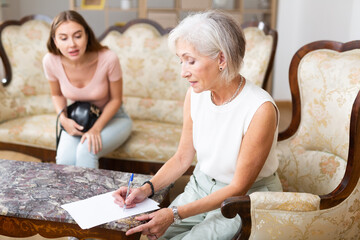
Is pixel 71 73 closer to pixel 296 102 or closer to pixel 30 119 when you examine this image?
pixel 30 119

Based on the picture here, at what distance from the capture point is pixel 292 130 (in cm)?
183

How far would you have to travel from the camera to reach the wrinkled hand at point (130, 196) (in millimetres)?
1390

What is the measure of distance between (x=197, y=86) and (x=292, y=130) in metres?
0.65

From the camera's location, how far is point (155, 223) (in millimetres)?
1308

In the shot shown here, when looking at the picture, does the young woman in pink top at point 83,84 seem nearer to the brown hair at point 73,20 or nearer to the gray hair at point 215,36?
the brown hair at point 73,20

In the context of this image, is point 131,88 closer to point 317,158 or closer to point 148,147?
point 148,147

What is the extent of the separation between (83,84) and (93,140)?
1.23 feet

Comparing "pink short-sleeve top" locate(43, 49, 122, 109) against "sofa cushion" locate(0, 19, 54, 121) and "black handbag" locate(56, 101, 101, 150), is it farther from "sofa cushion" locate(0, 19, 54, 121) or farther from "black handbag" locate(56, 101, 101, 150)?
"sofa cushion" locate(0, 19, 54, 121)

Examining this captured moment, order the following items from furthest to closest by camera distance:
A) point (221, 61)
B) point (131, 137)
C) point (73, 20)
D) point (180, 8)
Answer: point (180, 8), point (131, 137), point (73, 20), point (221, 61)

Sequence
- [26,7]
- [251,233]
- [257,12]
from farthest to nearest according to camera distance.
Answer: [26,7], [257,12], [251,233]

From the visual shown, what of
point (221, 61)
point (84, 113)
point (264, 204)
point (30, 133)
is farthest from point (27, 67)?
point (264, 204)

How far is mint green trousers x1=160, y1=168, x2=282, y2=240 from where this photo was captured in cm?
137

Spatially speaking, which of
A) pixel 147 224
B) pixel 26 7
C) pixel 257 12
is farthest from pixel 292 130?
pixel 26 7

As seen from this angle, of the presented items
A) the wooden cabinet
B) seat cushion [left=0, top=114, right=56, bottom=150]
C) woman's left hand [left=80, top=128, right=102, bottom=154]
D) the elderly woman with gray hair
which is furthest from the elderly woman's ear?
the wooden cabinet
